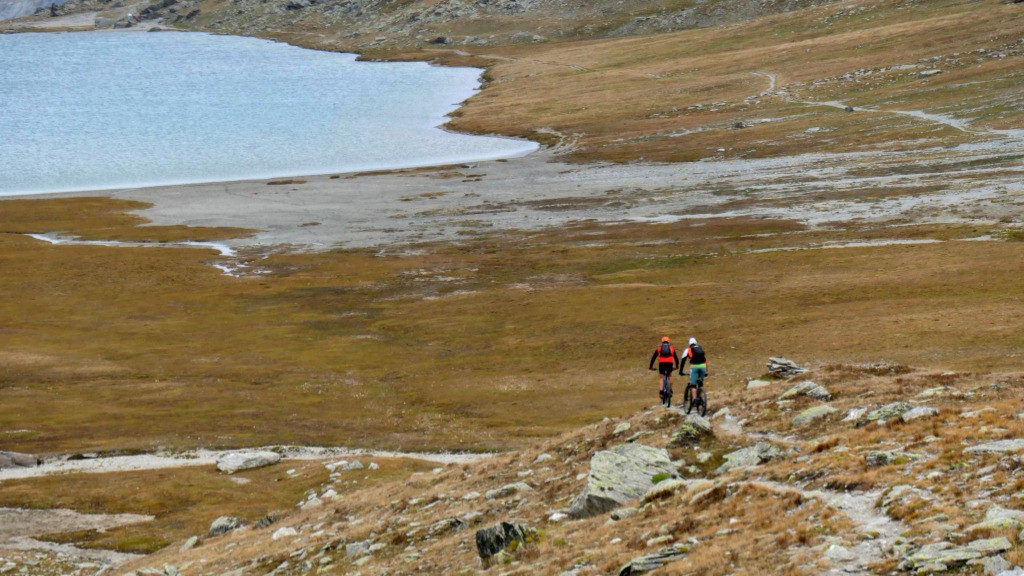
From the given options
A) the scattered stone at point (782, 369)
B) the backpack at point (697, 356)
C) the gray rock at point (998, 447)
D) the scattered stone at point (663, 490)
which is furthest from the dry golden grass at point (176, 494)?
the gray rock at point (998, 447)

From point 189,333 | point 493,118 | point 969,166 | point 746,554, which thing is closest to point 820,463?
point 746,554

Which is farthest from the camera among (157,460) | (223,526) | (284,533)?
(157,460)

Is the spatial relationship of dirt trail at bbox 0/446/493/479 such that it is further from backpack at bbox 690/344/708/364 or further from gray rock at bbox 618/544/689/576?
gray rock at bbox 618/544/689/576

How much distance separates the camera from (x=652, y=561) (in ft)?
73.1

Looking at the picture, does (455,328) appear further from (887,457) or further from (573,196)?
(573,196)

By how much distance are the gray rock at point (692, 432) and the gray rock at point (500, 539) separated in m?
7.48

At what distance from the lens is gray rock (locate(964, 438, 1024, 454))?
24.1m

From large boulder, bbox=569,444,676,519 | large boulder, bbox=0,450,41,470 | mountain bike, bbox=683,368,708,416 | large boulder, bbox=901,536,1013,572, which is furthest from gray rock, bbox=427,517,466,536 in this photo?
large boulder, bbox=0,450,41,470

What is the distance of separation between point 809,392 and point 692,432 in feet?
17.6

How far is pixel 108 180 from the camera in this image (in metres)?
156

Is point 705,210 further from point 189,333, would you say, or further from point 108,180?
point 108,180

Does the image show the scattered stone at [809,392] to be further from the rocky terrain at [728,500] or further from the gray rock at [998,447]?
the gray rock at [998,447]

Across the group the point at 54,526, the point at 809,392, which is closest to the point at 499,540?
the point at 809,392

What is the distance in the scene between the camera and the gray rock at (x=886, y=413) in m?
30.0
